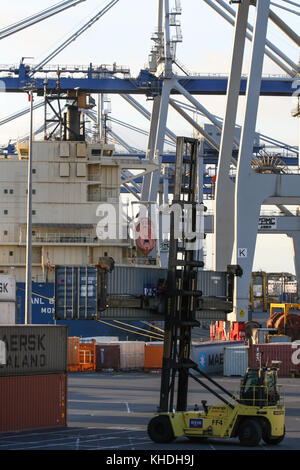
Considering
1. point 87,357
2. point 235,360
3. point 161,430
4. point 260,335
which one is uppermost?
point 161,430

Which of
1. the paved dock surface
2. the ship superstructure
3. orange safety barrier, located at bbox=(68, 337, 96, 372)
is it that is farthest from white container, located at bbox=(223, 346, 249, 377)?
the ship superstructure

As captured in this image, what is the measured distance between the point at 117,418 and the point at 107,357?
1867cm

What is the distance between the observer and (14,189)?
63875mm

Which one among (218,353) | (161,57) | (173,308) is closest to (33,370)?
(173,308)

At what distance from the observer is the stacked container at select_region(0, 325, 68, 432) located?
29.0 m

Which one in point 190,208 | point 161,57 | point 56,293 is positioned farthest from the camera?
point 161,57

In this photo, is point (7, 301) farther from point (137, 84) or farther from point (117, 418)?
point (137, 84)

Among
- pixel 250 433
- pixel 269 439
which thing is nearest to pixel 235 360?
pixel 269 439

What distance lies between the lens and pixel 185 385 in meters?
26.7

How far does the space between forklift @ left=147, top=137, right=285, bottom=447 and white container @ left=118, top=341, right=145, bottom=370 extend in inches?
957

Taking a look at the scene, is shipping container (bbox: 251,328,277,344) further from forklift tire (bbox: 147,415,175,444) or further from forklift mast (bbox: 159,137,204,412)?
forklift tire (bbox: 147,415,175,444)

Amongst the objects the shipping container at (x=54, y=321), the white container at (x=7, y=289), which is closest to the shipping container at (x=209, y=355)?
the shipping container at (x=54, y=321)
